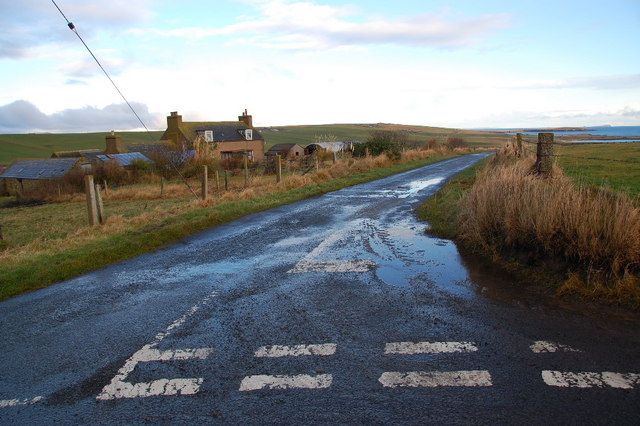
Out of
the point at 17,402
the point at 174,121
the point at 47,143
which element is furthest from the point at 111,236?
the point at 47,143

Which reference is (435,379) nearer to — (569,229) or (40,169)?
(569,229)

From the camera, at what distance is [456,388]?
3.75 metres

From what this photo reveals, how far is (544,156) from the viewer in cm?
966

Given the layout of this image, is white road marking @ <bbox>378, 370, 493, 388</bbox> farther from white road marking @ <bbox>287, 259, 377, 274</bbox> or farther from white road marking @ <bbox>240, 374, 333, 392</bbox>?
white road marking @ <bbox>287, 259, 377, 274</bbox>

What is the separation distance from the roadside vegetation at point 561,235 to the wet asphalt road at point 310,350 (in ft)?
2.31

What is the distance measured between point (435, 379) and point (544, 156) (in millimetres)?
7286

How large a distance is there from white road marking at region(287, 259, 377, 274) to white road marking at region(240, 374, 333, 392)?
3395 millimetres

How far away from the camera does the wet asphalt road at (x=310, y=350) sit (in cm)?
354

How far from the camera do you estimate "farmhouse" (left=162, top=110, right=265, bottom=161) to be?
2495 inches

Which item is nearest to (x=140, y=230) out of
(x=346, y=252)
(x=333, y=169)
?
(x=346, y=252)

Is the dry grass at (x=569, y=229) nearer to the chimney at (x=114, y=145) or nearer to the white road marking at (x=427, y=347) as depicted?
the white road marking at (x=427, y=347)

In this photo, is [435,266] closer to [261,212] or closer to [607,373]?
[607,373]

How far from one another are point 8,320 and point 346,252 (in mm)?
5225

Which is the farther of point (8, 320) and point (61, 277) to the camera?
point (61, 277)
